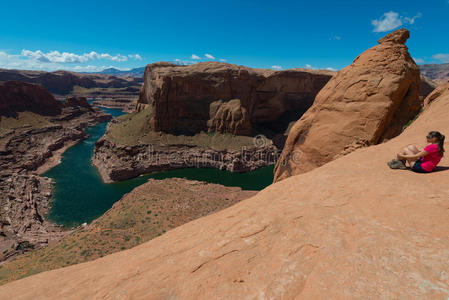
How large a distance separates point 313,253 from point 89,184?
147 ft

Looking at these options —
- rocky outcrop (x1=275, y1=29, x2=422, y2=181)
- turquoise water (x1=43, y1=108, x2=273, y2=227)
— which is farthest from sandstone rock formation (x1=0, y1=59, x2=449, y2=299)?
turquoise water (x1=43, y1=108, x2=273, y2=227)

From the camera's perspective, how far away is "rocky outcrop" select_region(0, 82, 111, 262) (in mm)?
23703

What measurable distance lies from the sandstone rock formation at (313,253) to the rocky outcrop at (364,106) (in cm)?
525

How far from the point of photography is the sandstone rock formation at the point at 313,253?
2.79 meters

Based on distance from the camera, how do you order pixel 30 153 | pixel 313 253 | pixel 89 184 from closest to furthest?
pixel 313 253
pixel 89 184
pixel 30 153

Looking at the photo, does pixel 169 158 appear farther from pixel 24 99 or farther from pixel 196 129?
pixel 24 99

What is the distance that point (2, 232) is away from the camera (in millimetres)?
22984

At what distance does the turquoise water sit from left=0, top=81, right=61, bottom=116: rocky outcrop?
24.6 meters

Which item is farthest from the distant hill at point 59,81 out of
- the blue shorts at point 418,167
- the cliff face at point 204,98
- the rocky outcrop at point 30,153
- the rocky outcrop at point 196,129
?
the blue shorts at point 418,167

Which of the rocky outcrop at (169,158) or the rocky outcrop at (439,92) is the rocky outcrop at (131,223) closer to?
the rocky outcrop at (169,158)

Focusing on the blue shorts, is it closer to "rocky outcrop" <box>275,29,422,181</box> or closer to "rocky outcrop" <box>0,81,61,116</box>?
"rocky outcrop" <box>275,29,422,181</box>

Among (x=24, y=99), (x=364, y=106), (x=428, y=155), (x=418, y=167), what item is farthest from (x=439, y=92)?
(x=24, y=99)

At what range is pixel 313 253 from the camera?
3.43 metres

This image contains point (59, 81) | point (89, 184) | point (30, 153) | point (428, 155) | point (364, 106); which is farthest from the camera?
point (59, 81)
